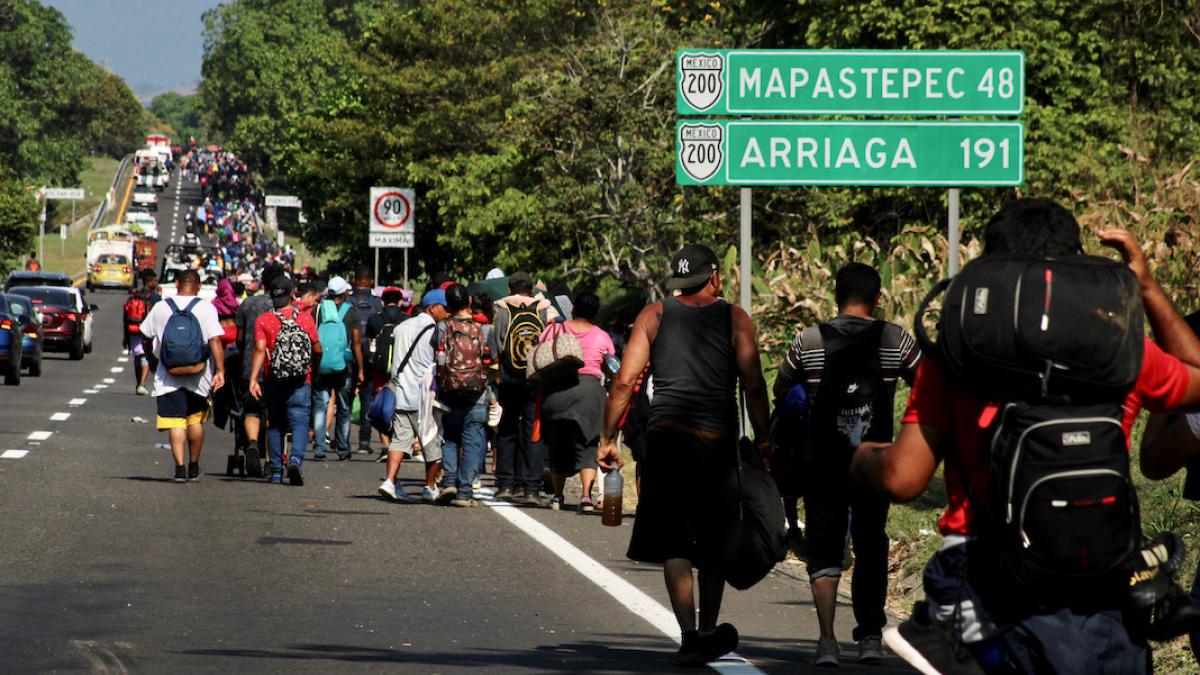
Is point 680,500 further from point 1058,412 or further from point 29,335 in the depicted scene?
point 29,335

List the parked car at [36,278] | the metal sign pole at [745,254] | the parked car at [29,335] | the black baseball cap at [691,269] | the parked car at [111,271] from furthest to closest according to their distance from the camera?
the parked car at [111,271], the parked car at [36,278], the parked car at [29,335], the metal sign pole at [745,254], the black baseball cap at [691,269]

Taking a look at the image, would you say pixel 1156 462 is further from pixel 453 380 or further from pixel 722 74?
pixel 453 380

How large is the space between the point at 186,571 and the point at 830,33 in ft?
73.7

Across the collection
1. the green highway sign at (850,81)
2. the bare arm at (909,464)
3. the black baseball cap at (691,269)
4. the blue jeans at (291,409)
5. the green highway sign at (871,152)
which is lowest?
the blue jeans at (291,409)

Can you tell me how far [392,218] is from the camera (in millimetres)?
29875

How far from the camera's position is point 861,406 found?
320 inches

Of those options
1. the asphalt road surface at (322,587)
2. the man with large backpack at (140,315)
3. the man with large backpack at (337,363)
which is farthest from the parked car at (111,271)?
the asphalt road surface at (322,587)

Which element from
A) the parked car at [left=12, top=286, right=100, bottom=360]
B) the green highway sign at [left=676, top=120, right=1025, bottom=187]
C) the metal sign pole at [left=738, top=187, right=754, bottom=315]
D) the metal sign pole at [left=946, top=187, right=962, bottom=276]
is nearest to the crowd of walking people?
the metal sign pole at [left=738, top=187, right=754, bottom=315]

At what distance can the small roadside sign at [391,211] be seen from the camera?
29609mm

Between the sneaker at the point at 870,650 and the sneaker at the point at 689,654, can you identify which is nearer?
the sneaker at the point at 689,654

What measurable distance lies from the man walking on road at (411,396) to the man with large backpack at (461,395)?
259mm

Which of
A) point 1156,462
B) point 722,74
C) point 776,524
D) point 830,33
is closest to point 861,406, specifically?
point 776,524

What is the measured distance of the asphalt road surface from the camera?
25.9ft

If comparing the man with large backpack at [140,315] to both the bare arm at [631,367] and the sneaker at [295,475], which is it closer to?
the sneaker at [295,475]
